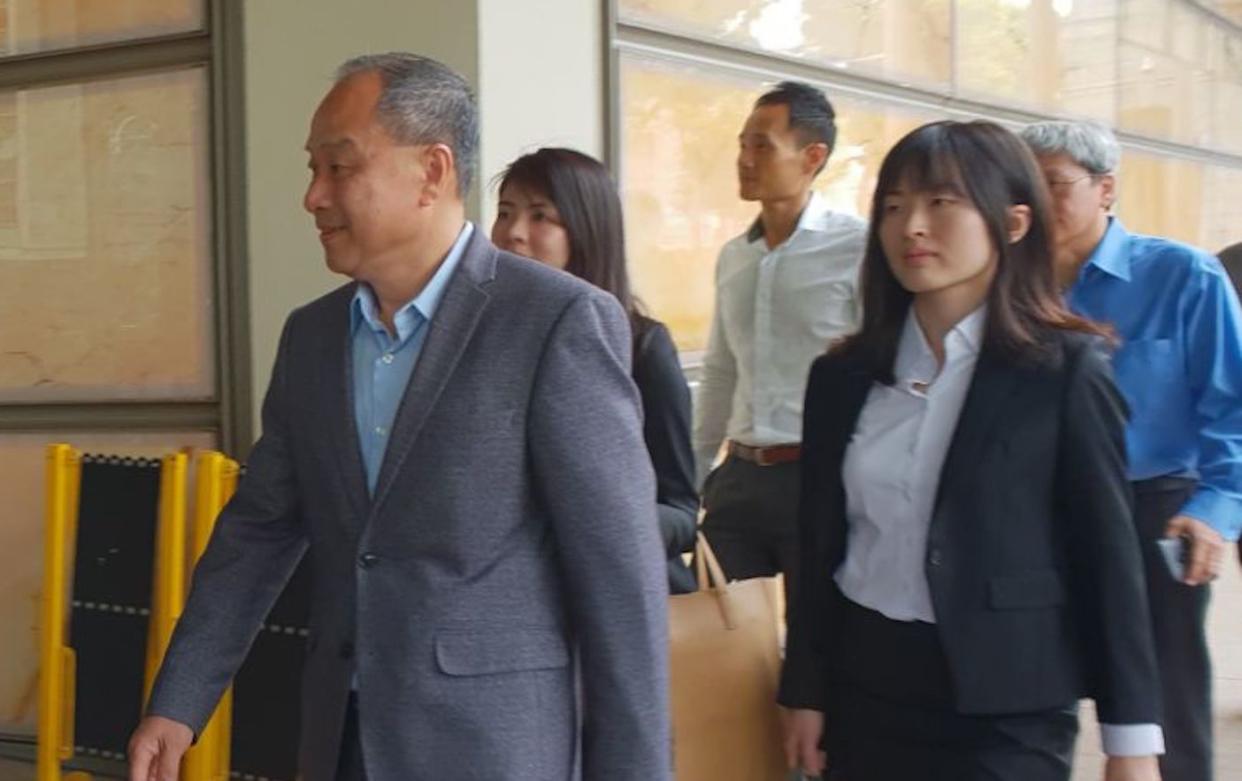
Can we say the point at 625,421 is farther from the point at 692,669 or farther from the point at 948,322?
the point at 692,669

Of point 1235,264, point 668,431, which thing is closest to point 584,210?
point 668,431

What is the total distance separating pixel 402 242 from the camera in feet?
7.23

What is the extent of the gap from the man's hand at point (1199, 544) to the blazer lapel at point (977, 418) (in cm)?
110

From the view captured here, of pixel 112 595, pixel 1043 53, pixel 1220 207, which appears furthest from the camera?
pixel 1220 207

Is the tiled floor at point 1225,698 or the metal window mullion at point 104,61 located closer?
the metal window mullion at point 104,61

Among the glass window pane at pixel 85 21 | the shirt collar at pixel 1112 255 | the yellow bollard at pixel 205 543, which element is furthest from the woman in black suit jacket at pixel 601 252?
the glass window pane at pixel 85 21

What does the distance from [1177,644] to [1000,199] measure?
62.4 inches

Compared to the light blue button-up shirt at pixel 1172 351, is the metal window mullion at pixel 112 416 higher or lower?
lower

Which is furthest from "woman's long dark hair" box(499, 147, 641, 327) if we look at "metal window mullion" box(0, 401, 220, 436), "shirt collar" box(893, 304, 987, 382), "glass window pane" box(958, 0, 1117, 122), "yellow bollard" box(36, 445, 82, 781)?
"glass window pane" box(958, 0, 1117, 122)

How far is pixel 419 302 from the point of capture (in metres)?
2.19

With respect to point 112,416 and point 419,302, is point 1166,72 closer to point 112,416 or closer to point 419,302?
point 112,416

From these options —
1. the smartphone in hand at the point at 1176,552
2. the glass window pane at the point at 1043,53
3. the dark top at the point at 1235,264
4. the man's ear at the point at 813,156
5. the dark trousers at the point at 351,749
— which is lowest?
the dark trousers at the point at 351,749

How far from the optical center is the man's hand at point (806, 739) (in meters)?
2.79

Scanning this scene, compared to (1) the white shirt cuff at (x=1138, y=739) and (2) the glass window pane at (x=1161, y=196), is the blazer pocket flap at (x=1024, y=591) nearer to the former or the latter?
(1) the white shirt cuff at (x=1138, y=739)
